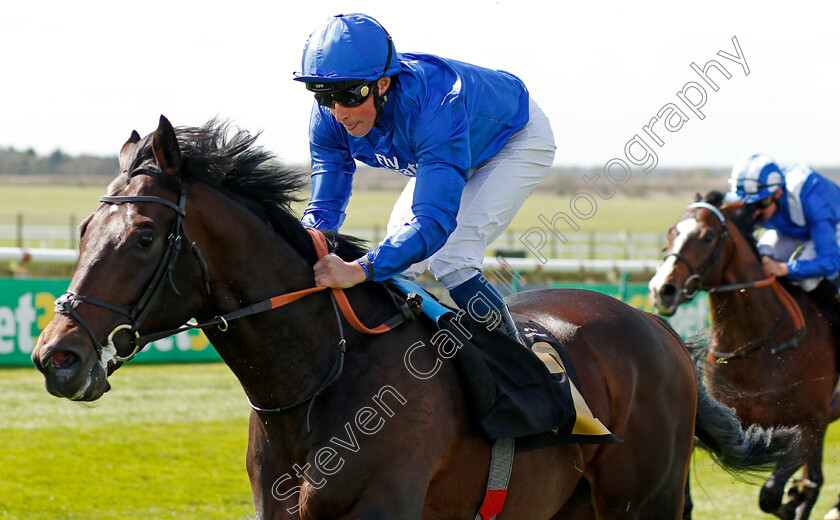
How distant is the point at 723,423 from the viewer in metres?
3.95

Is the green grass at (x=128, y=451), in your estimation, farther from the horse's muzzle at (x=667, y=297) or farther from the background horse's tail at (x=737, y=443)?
the horse's muzzle at (x=667, y=297)

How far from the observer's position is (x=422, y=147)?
8.80 ft

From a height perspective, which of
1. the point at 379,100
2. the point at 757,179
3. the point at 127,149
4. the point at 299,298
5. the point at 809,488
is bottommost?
the point at 809,488

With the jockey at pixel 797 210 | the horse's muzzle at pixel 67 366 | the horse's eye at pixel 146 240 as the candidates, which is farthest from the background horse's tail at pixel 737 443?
the horse's muzzle at pixel 67 366

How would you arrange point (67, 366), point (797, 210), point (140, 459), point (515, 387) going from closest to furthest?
point (67, 366), point (515, 387), point (797, 210), point (140, 459)

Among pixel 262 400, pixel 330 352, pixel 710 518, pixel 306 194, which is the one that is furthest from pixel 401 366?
pixel 710 518

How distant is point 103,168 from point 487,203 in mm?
36157

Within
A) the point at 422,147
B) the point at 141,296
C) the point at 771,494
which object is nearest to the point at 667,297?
the point at 771,494

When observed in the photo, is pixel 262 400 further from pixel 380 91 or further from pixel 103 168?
pixel 103 168

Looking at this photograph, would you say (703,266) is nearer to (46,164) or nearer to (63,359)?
(63,359)

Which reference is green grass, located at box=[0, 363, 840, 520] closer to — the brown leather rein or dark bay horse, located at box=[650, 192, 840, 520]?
dark bay horse, located at box=[650, 192, 840, 520]

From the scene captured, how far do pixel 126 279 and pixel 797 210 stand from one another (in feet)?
17.1

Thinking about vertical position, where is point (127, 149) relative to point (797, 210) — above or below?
above

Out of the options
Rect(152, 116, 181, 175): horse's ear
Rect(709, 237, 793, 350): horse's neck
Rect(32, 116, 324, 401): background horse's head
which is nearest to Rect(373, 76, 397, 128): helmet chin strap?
Rect(32, 116, 324, 401): background horse's head
